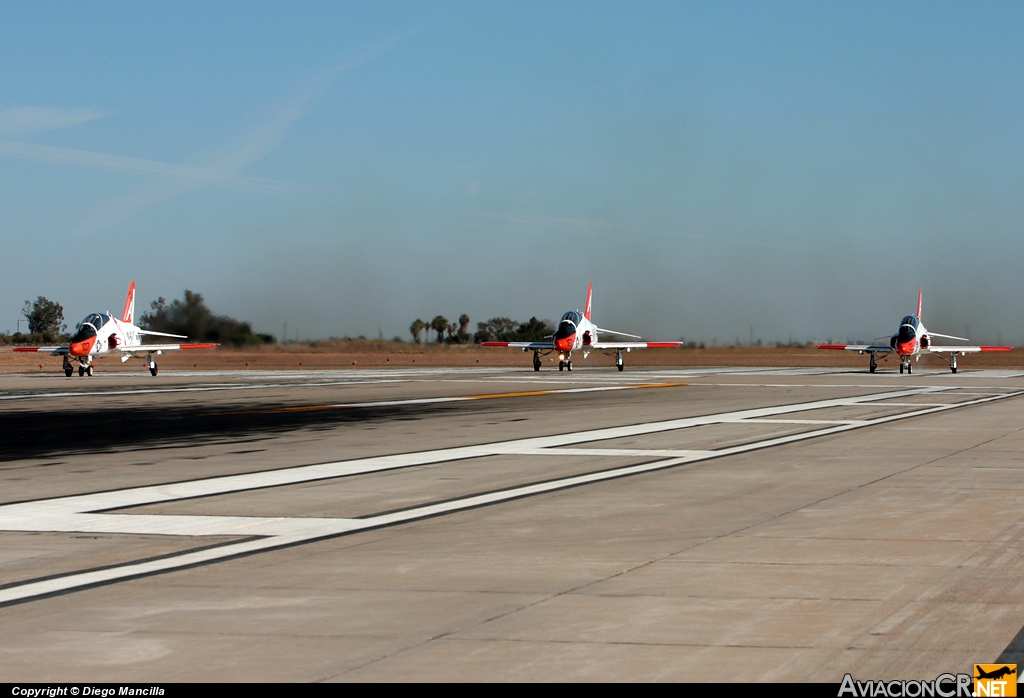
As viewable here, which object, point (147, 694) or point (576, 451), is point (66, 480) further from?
point (147, 694)

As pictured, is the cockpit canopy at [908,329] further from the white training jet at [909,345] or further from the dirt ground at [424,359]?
the dirt ground at [424,359]

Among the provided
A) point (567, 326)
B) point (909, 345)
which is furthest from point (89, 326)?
point (909, 345)

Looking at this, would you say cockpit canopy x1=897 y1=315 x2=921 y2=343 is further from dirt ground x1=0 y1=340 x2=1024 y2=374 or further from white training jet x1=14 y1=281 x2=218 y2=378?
white training jet x1=14 y1=281 x2=218 y2=378

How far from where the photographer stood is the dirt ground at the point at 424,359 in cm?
8169

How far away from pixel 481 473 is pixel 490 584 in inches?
263

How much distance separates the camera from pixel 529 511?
1073cm

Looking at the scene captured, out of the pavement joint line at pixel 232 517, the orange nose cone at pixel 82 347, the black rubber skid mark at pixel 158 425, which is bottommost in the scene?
the black rubber skid mark at pixel 158 425

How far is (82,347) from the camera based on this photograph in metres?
52.2

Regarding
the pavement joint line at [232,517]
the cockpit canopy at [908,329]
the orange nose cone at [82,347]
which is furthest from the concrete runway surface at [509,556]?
the cockpit canopy at [908,329]

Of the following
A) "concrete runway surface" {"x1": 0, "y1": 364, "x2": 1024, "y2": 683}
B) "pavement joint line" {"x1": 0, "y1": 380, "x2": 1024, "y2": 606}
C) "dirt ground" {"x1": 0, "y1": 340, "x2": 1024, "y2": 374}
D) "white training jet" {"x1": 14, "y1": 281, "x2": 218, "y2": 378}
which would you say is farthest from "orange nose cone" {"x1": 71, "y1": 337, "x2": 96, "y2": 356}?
"pavement joint line" {"x1": 0, "y1": 380, "x2": 1024, "y2": 606}

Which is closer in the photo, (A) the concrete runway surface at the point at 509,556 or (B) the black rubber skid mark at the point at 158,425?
(A) the concrete runway surface at the point at 509,556

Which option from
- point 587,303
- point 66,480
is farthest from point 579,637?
point 587,303

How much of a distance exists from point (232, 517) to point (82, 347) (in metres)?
45.6

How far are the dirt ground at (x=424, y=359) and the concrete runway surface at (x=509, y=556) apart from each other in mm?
56995
